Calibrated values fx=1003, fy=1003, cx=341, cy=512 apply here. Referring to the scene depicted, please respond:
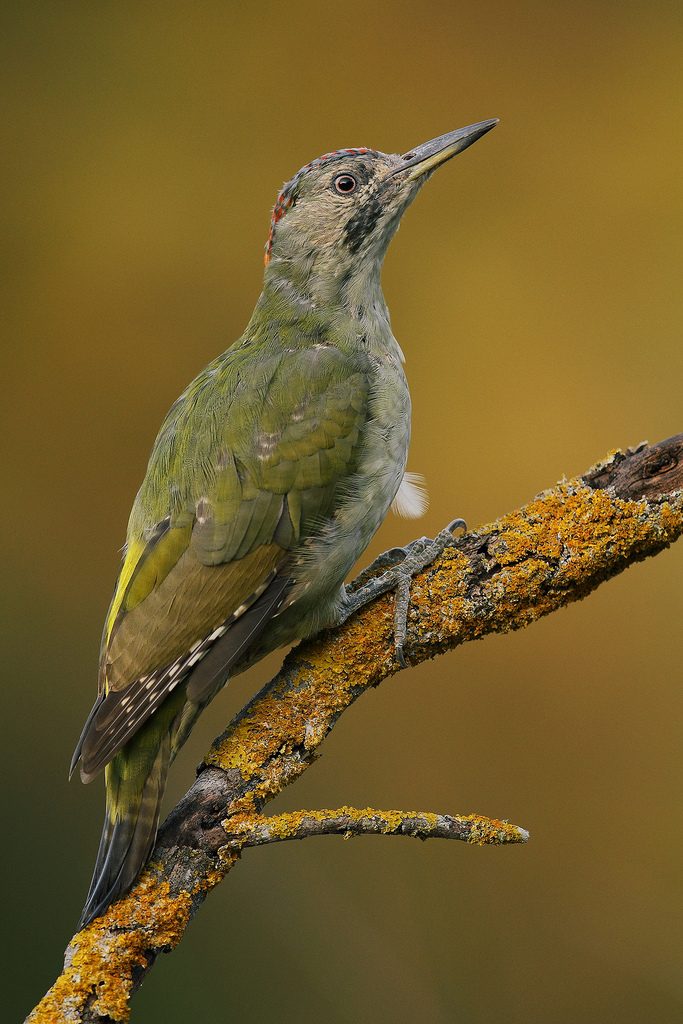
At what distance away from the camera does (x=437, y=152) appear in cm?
288

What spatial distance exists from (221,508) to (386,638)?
1.65 feet

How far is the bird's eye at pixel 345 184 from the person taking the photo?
290cm

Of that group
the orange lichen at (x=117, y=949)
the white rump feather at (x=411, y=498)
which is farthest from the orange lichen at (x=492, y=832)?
the white rump feather at (x=411, y=498)

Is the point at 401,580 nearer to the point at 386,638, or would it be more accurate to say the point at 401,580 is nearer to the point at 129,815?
the point at 386,638

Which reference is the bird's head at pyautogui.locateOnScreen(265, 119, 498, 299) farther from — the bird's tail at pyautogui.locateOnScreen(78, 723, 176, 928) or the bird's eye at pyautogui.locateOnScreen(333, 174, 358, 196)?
the bird's tail at pyautogui.locateOnScreen(78, 723, 176, 928)

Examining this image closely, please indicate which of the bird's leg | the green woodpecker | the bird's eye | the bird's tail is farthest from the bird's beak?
the bird's tail

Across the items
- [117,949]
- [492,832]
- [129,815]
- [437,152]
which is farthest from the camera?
[437,152]

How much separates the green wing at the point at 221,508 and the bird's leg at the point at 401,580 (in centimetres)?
21

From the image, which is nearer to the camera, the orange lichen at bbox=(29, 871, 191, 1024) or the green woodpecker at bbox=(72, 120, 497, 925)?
the orange lichen at bbox=(29, 871, 191, 1024)

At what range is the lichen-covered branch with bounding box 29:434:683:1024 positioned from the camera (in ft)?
6.88

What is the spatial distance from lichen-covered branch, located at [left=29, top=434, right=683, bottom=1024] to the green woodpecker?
0.20 ft

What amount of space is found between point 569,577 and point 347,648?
553 mm

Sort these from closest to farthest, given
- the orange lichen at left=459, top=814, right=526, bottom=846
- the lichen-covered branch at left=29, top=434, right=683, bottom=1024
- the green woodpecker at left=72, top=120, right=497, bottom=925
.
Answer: the orange lichen at left=459, top=814, right=526, bottom=846 < the lichen-covered branch at left=29, top=434, right=683, bottom=1024 < the green woodpecker at left=72, top=120, right=497, bottom=925

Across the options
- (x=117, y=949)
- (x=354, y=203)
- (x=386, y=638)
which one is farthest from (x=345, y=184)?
(x=117, y=949)
